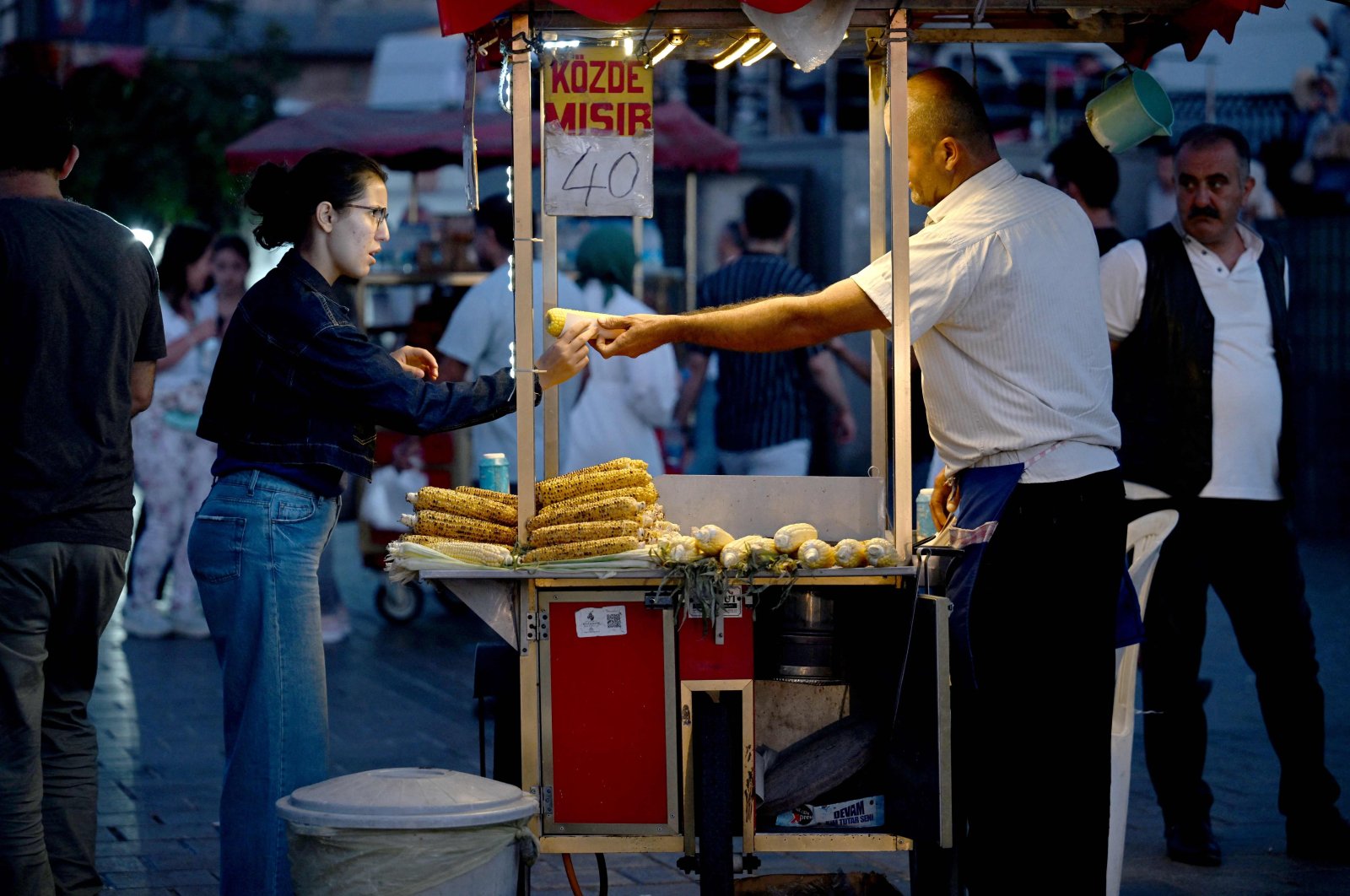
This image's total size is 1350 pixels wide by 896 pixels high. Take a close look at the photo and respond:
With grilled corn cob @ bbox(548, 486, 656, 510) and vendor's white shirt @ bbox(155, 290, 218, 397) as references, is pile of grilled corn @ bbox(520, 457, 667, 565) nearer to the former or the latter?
grilled corn cob @ bbox(548, 486, 656, 510)

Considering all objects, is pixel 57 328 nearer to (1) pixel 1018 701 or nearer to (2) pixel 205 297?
(1) pixel 1018 701

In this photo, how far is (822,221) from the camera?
15.7 meters

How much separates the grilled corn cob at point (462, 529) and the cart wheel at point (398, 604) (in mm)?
6040

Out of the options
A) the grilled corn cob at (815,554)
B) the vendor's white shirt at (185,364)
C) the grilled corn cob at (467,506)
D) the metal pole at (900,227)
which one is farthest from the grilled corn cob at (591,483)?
the vendor's white shirt at (185,364)

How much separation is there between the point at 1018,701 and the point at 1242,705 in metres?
4.07

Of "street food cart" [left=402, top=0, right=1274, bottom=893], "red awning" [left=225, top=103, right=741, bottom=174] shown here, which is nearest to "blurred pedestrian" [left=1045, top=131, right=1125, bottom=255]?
"street food cart" [left=402, top=0, right=1274, bottom=893]

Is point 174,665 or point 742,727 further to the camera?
point 174,665

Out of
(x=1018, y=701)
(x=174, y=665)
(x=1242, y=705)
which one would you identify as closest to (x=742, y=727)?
(x=1018, y=701)

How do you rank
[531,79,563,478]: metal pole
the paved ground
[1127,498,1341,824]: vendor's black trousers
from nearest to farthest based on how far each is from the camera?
1. [531,79,563,478]: metal pole
2. the paved ground
3. [1127,498,1341,824]: vendor's black trousers

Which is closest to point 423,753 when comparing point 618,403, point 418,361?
point 618,403

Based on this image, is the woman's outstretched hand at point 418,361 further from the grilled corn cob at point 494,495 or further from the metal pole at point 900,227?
the metal pole at point 900,227

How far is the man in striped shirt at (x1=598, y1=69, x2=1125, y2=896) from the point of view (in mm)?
4105

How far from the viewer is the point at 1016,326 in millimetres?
4090

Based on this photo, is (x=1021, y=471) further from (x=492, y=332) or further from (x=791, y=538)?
(x=492, y=332)
